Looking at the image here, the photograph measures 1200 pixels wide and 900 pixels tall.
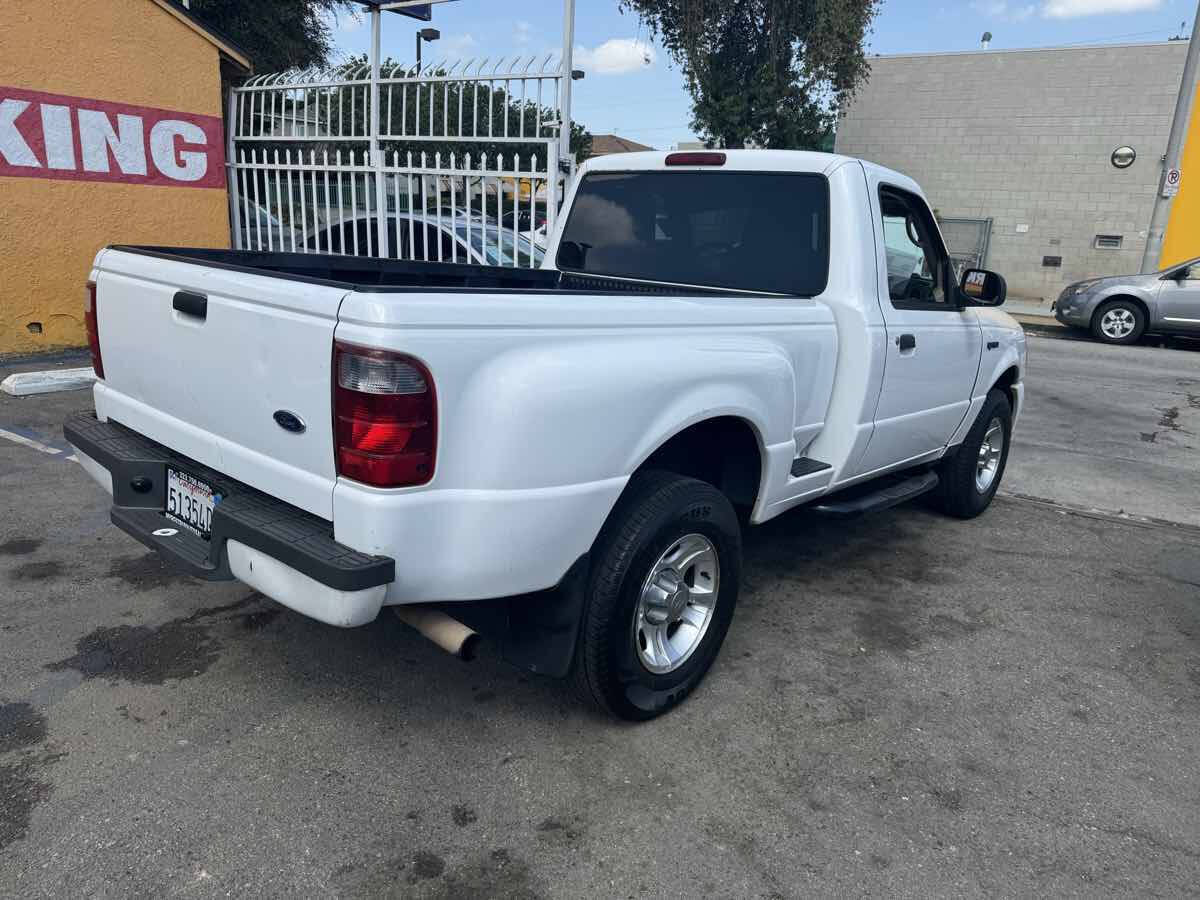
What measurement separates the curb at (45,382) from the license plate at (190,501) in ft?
15.2

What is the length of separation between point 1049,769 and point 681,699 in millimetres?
1199

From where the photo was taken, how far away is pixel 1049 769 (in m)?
2.82

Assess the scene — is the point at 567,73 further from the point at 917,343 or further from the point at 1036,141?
the point at 1036,141

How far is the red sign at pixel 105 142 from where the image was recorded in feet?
24.5

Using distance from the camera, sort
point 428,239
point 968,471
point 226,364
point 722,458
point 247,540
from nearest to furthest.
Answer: point 247,540, point 226,364, point 722,458, point 968,471, point 428,239

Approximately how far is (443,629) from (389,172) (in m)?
6.37

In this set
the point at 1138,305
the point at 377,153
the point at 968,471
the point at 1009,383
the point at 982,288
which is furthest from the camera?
the point at 1138,305

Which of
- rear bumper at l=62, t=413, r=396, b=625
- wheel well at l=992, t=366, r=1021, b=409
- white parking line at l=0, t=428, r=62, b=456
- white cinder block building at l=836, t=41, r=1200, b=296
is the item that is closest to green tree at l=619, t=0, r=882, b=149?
white cinder block building at l=836, t=41, r=1200, b=296

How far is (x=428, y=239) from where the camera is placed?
8273 millimetres

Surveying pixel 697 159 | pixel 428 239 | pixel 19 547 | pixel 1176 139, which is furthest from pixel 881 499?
pixel 1176 139

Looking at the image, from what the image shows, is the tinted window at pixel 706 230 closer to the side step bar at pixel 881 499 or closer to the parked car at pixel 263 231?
the side step bar at pixel 881 499

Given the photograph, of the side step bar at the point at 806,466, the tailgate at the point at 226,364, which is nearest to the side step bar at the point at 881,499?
the side step bar at the point at 806,466

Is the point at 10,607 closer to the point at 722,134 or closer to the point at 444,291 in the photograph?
the point at 444,291

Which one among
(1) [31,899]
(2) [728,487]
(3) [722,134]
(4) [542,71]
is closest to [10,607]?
(1) [31,899]
